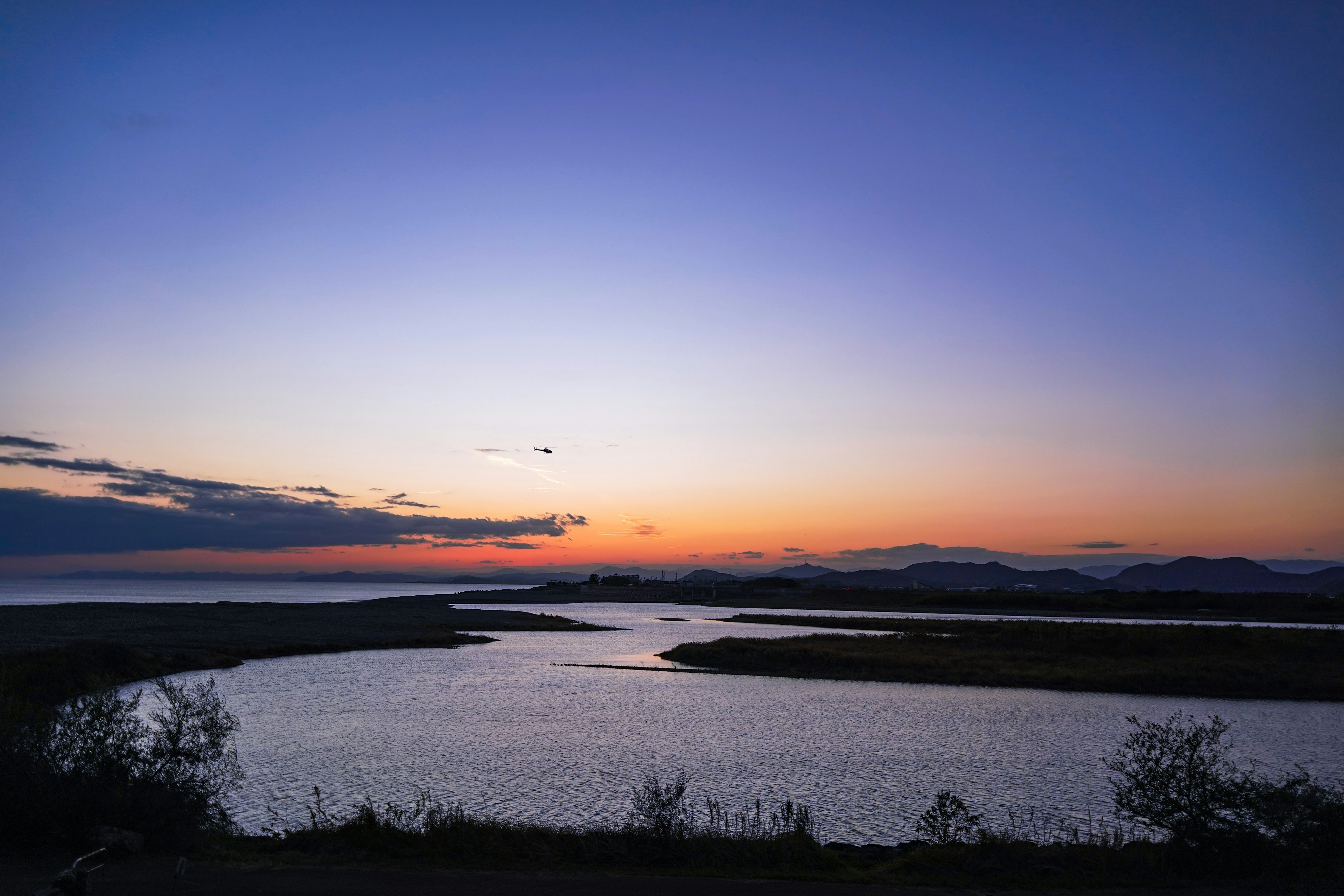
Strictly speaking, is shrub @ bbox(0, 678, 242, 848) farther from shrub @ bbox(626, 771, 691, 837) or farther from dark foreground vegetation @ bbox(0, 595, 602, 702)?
shrub @ bbox(626, 771, 691, 837)

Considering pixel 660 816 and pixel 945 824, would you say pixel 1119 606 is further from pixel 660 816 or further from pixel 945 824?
pixel 660 816

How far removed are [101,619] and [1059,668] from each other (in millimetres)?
90533

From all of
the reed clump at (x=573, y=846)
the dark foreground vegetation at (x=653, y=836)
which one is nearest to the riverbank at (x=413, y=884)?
the dark foreground vegetation at (x=653, y=836)

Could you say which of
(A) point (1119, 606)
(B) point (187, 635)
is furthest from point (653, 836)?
(A) point (1119, 606)

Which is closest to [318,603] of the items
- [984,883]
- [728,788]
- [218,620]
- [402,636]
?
[218,620]

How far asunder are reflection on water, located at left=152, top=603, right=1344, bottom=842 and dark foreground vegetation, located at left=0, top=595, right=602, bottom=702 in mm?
4872

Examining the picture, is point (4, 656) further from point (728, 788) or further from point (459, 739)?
point (728, 788)

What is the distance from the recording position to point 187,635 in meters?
66.9

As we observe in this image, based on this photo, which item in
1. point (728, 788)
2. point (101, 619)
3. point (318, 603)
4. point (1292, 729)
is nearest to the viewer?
point (728, 788)

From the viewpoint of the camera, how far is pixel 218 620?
89625 mm

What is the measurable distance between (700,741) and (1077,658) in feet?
121

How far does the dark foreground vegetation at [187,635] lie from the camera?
3750 centimetres

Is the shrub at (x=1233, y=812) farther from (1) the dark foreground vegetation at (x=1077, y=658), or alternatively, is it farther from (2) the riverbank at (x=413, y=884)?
(1) the dark foreground vegetation at (x=1077, y=658)

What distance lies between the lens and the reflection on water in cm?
2059
